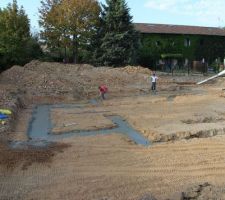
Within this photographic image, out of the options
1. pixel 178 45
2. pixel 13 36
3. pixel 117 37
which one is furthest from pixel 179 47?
pixel 13 36

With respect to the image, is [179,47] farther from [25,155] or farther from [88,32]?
[25,155]

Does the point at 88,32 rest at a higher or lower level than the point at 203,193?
higher

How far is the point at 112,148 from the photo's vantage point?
17484mm

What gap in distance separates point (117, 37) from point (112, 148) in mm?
32181

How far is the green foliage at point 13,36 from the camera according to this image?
43406 millimetres

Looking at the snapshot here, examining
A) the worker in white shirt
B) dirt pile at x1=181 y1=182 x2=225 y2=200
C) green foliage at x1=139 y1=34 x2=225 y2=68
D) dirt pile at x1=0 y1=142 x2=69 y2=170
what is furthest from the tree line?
dirt pile at x1=181 y1=182 x2=225 y2=200

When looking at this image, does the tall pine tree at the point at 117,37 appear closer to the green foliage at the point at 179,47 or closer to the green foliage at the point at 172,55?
the green foliage at the point at 179,47

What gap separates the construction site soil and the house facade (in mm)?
25465

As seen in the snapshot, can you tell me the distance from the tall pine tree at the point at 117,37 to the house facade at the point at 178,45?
27.7 feet

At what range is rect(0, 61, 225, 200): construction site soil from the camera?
12672 mm

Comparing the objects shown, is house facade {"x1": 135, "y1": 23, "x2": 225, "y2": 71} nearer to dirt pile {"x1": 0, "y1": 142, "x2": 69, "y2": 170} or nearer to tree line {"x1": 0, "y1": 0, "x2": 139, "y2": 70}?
tree line {"x1": 0, "y1": 0, "x2": 139, "y2": 70}

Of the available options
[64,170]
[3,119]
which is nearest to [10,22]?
[3,119]

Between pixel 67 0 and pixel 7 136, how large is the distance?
1290 inches

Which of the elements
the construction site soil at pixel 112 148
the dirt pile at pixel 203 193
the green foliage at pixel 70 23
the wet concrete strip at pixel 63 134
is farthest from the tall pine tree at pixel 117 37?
the dirt pile at pixel 203 193
